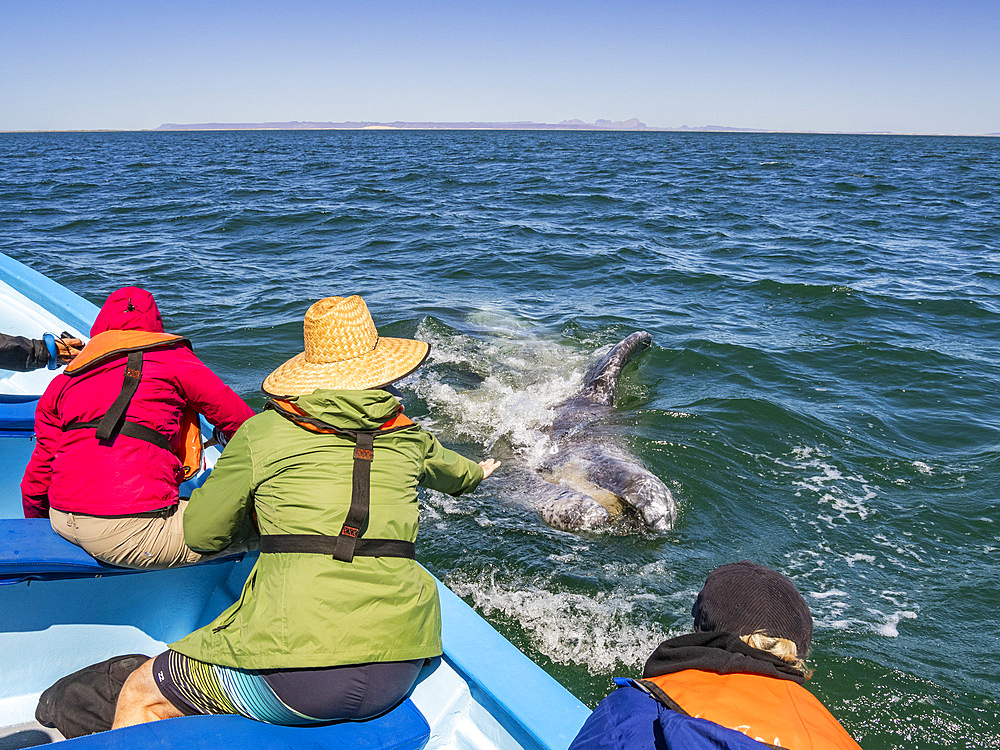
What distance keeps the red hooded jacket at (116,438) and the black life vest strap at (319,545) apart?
126cm

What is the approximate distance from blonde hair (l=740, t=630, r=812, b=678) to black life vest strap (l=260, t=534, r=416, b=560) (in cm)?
131

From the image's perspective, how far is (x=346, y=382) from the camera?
118 inches

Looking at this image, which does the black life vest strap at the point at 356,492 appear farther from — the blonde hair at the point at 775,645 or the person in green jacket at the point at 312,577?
the blonde hair at the point at 775,645

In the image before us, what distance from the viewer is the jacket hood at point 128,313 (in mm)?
3873

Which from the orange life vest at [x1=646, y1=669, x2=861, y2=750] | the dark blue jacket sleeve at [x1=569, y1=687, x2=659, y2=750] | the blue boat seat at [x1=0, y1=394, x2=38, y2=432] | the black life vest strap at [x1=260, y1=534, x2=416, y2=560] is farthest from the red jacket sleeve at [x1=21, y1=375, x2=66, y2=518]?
the orange life vest at [x1=646, y1=669, x2=861, y2=750]

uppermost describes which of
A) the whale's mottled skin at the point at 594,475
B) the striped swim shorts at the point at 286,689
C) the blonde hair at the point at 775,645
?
the blonde hair at the point at 775,645

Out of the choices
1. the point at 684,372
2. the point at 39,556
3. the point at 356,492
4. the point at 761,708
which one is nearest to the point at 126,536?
the point at 39,556

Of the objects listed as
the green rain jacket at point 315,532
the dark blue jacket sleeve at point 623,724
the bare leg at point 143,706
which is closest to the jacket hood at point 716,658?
the dark blue jacket sleeve at point 623,724

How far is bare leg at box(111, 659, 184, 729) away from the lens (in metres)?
2.84

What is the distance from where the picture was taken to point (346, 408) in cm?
269

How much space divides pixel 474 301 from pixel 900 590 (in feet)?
33.4

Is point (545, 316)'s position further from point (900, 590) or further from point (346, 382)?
point (346, 382)

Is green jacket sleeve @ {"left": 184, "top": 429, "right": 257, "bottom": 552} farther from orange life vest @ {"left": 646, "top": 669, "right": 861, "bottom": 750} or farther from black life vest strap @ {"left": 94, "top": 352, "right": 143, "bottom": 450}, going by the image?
orange life vest @ {"left": 646, "top": 669, "right": 861, "bottom": 750}

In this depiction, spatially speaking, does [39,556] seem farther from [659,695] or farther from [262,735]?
[659,695]
